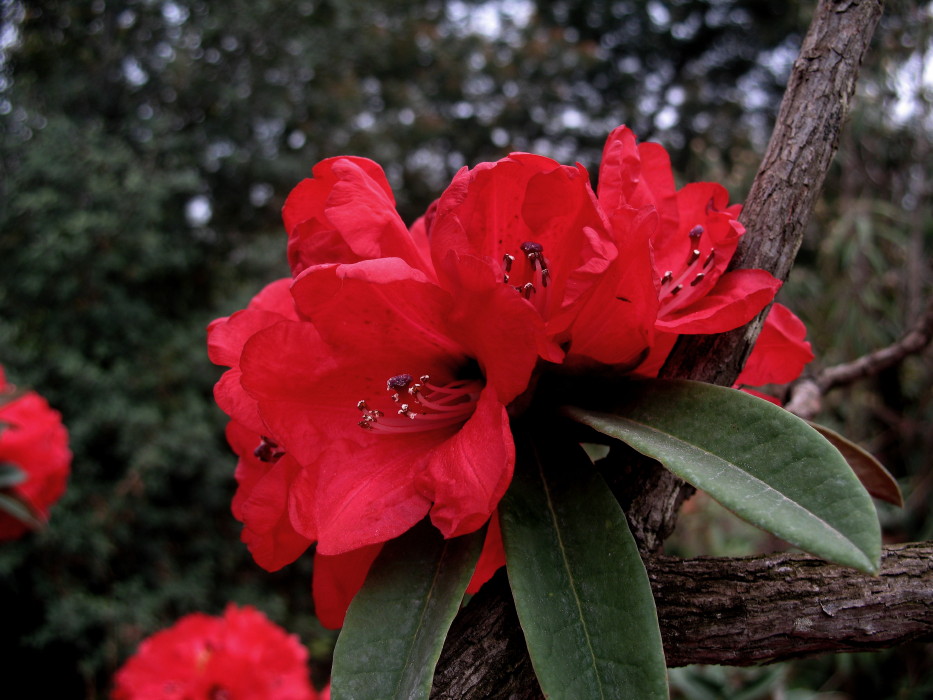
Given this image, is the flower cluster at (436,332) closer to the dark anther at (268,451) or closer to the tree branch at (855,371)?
the dark anther at (268,451)

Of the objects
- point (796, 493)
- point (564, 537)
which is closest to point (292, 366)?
point (564, 537)

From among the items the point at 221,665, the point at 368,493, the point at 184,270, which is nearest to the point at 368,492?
the point at 368,493

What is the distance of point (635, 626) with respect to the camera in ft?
1.75

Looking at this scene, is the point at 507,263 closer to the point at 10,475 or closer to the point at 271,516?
the point at 271,516

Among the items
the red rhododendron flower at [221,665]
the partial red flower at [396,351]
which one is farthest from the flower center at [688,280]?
the red rhododendron flower at [221,665]

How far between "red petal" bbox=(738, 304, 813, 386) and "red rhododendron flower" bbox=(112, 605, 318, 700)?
54.4 inches

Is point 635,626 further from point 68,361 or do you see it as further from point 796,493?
point 68,361

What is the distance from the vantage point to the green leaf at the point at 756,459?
47 centimetres

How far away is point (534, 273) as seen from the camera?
2.11 feet

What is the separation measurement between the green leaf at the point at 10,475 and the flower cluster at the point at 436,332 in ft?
5.07

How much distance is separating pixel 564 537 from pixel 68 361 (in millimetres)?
3692

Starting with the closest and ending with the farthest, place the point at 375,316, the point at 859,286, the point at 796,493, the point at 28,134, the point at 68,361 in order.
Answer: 1. the point at 796,493
2. the point at 375,316
3. the point at 859,286
4. the point at 68,361
5. the point at 28,134

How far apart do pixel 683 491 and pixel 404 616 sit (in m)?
0.33

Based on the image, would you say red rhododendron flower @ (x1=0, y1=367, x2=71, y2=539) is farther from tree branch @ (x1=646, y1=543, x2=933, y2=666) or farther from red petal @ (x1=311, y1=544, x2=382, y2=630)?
tree branch @ (x1=646, y1=543, x2=933, y2=666)
